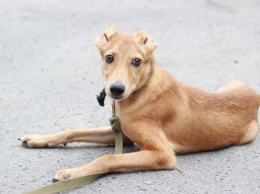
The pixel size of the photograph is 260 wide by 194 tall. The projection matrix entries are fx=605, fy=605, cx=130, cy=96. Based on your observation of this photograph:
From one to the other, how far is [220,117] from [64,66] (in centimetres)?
369

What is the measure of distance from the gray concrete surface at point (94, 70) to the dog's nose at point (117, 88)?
687mm

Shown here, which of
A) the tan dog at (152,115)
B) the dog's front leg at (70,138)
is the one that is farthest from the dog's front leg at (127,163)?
the dog's front leg at (70,138)

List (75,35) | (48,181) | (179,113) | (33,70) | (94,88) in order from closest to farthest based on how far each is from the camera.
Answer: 1. (48,181)
2. (179,113)
3. (94,88)
4. (33,70)
5. (75,35)

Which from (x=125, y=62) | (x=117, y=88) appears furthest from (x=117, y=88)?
(x=125, y=62)

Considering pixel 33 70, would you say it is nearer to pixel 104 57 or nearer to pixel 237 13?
pixel 104 57

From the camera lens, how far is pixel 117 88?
15.9 feet

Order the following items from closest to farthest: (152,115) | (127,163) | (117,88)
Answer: (117,88) → (127,163) → (152,115)

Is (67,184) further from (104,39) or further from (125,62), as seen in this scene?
(104,39)

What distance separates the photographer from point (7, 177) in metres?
4.94

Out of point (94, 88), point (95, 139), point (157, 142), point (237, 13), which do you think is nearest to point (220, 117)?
point (157, 142)

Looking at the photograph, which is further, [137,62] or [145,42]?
[145,42]

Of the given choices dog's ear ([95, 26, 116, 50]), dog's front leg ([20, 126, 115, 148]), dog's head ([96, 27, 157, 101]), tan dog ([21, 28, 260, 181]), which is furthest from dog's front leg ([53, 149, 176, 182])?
dog's ear ([95, 26, 116, 50])

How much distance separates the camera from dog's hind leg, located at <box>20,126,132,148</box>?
557 centimetres

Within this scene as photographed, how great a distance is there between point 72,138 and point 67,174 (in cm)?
91
